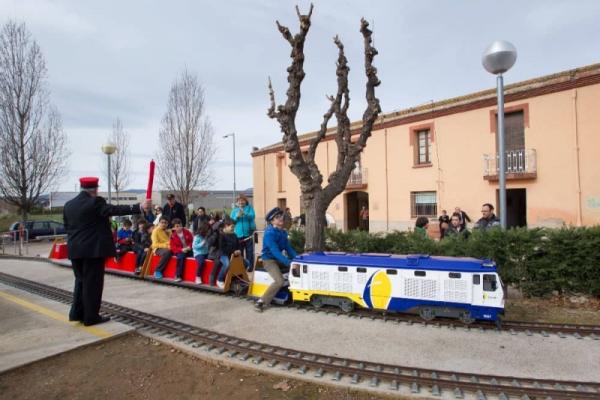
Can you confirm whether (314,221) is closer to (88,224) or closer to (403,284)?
(403,284)

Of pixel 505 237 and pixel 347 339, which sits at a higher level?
pixel 505 237

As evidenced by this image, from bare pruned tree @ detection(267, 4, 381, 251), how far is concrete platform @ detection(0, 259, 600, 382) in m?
2.96

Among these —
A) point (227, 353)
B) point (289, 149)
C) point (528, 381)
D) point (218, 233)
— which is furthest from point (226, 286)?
point (528, 381)

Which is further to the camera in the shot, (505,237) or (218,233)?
(218,233)

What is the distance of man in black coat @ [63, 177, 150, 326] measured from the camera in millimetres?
5344

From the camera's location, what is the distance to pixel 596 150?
13.5 m

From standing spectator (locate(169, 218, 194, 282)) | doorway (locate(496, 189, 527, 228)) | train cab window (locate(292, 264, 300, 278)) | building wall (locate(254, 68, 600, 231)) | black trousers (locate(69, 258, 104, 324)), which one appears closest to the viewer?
black trousers (locate(69, 258, 104, 324))

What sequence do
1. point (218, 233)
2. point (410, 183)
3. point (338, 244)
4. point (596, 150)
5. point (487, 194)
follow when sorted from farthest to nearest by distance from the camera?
point (410, 183) → point (487, 194) → point (596, 150) → point (338, 244) → point (218, 233)

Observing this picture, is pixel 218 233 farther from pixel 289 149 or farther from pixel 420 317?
pixel 420 317

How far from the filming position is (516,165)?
620 inches

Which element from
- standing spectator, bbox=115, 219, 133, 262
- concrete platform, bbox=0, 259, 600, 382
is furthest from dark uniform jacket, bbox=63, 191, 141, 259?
standing spectator, bbox=115, 219, 133, 262

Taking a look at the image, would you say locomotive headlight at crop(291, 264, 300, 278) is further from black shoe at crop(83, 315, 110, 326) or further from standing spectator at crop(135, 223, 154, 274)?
standing spectator at crop(135, 223, 154, 274)

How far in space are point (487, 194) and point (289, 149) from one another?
11.7 meters

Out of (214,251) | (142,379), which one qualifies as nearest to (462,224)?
(214,251)
